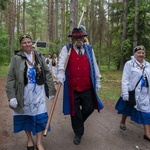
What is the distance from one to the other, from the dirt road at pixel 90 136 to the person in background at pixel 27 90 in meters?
0.55

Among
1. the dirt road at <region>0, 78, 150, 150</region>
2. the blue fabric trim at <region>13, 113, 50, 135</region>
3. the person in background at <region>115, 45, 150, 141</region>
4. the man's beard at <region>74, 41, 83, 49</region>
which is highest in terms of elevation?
the man's beard at <region>74, 41, 83, 49</region>

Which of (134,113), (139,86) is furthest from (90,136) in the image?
(139,86)

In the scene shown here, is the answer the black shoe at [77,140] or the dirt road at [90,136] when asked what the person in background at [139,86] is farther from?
the black shoe at [77,140]

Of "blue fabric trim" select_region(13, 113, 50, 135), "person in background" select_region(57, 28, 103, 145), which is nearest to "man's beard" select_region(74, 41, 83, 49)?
"person in background" select_region(57, 28, 103, 145)

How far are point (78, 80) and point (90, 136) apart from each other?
135 cm

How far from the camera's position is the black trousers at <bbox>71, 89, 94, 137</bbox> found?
193 inches

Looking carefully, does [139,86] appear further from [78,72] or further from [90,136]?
[90,136]

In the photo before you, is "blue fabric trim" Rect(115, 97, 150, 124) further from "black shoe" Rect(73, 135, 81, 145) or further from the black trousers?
"black shoe" Rect(73, 135, 81, 145)

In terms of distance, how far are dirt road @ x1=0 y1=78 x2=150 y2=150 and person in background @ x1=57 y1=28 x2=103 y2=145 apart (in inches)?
11.7

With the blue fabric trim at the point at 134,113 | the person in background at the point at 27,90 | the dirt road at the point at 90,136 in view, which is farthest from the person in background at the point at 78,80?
the blue fabric trim at the point at 134,113

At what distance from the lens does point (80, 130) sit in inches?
195

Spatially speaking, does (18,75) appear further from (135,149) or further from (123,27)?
(123,27)

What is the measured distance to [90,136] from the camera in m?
5.34

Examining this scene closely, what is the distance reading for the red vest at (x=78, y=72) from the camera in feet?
15.8
